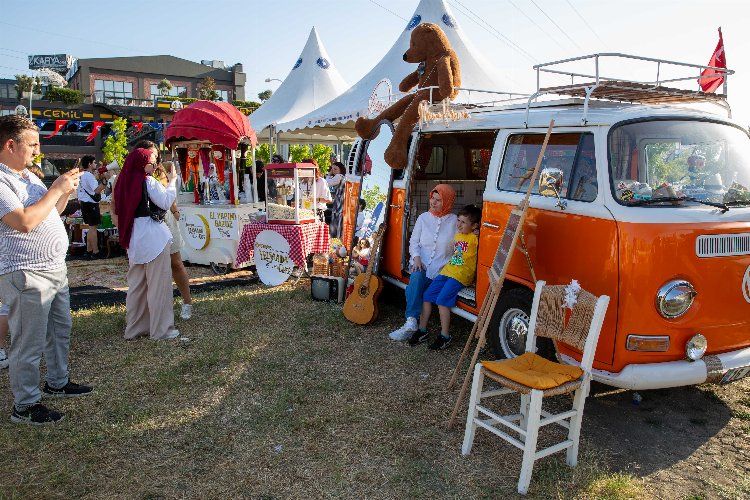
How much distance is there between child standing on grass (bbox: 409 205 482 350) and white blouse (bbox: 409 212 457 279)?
159mm

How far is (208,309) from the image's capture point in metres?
6.86

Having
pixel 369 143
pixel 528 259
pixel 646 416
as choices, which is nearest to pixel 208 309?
pixel 369 143

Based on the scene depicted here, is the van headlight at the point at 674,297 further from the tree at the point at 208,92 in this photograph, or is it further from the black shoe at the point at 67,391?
the tree at the point at 208,92

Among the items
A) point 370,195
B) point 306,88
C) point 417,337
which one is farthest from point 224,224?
point 306,88

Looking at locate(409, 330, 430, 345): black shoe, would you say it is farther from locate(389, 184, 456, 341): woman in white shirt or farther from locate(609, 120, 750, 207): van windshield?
locate(609, 120, 750, 207): van windshield

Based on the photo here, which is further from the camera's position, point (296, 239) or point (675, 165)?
point (296, 239)

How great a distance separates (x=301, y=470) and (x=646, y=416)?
8.44ft

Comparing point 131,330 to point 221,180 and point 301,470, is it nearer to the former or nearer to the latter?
point 301,470

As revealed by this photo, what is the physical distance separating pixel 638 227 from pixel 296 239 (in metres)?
5.11

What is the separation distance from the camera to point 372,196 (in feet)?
22.2

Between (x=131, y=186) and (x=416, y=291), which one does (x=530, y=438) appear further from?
(x=131, y=186)

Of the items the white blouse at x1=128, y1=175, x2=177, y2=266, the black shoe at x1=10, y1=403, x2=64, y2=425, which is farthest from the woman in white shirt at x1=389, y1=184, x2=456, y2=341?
the black shoe at x1=10, y1=403, x2=64, y2=425

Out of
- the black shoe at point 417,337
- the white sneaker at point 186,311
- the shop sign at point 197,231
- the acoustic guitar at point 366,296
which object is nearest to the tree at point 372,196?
the acoustic guitar at point 366,296

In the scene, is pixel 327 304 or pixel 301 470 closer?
pixel 301 470
